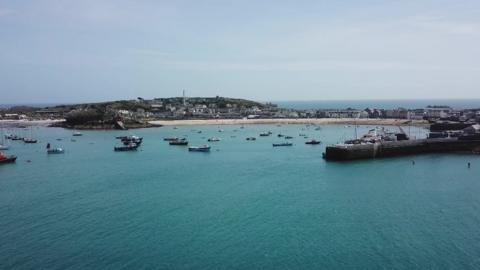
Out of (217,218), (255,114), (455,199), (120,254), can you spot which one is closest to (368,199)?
(455,199)

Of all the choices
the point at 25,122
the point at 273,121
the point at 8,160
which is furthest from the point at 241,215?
the point at 25,122

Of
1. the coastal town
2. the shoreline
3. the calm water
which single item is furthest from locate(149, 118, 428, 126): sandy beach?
the calm water

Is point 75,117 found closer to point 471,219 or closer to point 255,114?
point 255,114

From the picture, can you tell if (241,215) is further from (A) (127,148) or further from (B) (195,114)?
(B) (195,114)

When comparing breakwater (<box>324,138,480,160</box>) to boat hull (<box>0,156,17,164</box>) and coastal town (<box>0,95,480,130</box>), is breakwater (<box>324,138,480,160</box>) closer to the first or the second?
coastal town (<box>0,95,480,130</box>)

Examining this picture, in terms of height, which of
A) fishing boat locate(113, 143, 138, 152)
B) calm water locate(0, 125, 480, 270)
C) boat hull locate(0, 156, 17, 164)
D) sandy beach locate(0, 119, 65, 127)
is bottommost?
calm water locate(0, 125, 480, 270)

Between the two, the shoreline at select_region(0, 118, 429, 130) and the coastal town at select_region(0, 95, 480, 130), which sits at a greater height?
the coastal town at select_region(0, 95, 480, 130)
